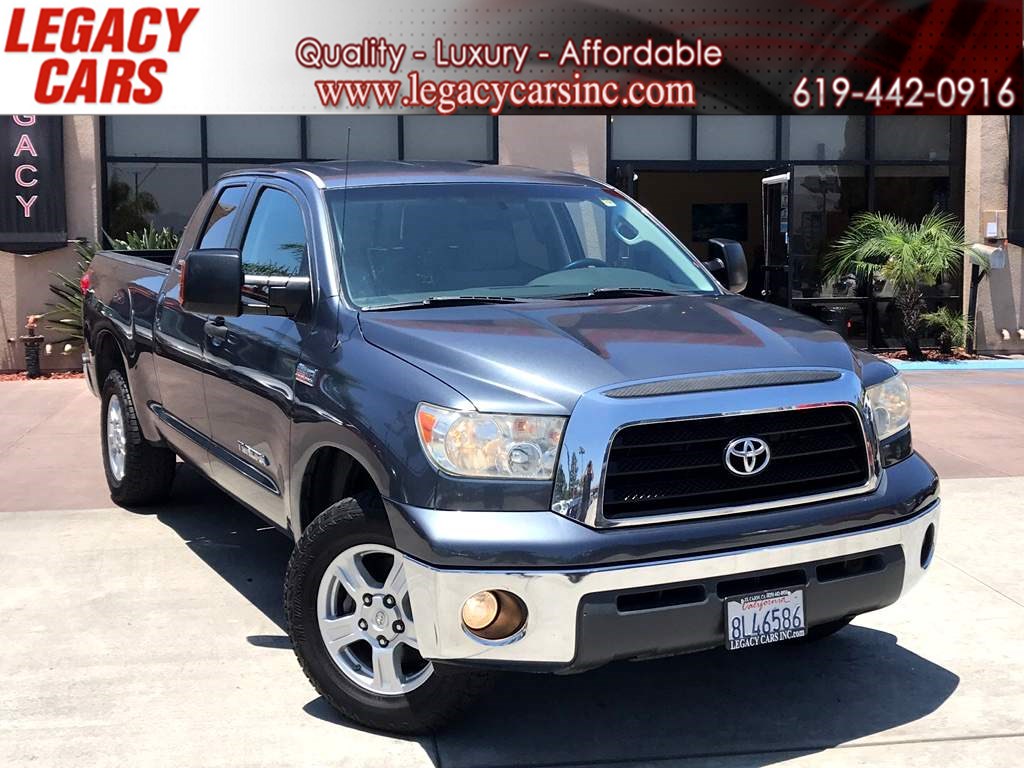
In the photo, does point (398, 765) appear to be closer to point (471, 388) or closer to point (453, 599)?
point (453, 599)

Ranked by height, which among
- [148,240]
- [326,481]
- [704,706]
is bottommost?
[704,706]

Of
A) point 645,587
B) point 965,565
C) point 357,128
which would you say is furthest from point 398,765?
point 357,128

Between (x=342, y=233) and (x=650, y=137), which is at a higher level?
(x=650, y=137)

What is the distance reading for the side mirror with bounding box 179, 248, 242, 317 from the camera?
15.3 feet

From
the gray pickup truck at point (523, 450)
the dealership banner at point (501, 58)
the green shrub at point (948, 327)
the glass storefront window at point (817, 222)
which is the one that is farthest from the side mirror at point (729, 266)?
the glass storefront window at point (817, 222)

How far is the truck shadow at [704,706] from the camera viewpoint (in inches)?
161

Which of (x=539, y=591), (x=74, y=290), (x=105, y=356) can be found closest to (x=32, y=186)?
(x=74, y=290)

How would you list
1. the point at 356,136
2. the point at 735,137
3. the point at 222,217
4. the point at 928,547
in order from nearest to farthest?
the point at 928,547, the point at 222,217, the point at 356,136, the point at 735,137

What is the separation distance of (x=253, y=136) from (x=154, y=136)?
110 centimetres

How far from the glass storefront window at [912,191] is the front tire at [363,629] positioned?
505 inches

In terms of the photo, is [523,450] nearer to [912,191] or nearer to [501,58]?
[501,58]

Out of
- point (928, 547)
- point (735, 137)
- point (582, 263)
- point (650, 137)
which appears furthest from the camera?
point (735, 137)

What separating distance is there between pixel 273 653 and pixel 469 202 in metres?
1.97

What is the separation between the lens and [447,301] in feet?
15.3
